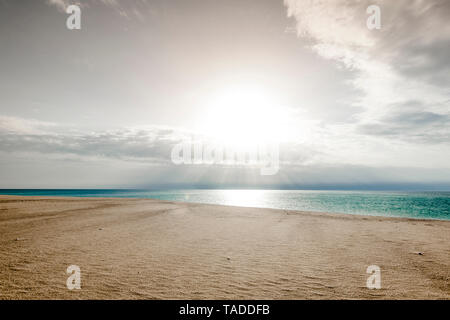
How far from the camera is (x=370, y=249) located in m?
12.3

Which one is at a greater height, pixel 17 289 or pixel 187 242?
pixel 17 289

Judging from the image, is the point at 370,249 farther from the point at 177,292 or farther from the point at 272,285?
the point at 177,292

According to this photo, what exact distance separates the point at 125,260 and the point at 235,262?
5.01 m

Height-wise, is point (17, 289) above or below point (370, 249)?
above

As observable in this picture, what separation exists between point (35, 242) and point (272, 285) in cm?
1361
